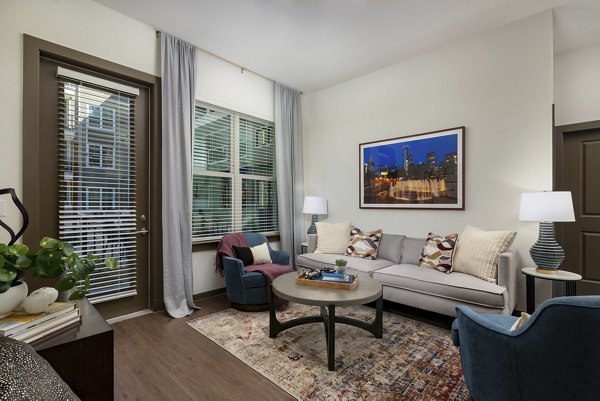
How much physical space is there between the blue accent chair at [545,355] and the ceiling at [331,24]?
9.19ft

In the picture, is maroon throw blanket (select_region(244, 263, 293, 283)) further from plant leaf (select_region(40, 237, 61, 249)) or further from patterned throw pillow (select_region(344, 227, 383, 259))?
plant leaf (select_region(40, 237, 61, 249))

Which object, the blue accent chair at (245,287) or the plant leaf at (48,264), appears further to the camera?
the blue accent chair at (245,287)

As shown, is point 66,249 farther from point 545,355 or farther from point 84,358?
point 545,355

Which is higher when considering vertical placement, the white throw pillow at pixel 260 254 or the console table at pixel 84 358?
the console table at pixel 84 358

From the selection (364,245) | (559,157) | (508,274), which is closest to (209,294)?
(364,245)

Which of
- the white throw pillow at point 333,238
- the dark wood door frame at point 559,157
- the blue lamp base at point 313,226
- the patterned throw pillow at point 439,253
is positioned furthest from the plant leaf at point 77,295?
the dark wood door frame at point 559,157

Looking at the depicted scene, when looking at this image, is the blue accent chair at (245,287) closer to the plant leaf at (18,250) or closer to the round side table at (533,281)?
the plant leaf at (18,250)

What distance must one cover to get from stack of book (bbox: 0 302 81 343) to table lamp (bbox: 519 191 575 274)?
3.32 m

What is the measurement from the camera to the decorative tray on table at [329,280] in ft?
7.97

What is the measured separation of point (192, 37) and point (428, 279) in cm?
362

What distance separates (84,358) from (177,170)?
2530 millimetres

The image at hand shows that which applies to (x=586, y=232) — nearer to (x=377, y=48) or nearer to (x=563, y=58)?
(x=563, y=58)

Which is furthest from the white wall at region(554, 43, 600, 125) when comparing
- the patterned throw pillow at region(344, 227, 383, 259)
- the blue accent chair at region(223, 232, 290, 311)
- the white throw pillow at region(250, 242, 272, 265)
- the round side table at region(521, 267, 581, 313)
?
the blue accent chair at region(223, 232, 290, 311)

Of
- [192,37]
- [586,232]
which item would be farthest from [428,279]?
[192,37]
